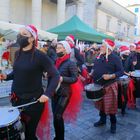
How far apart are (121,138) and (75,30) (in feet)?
21.4

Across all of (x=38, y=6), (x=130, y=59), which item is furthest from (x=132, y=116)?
(x=38, y=6)

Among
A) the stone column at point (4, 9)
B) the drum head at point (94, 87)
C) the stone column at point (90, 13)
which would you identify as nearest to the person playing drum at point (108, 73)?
the drum head at point (94, 87)

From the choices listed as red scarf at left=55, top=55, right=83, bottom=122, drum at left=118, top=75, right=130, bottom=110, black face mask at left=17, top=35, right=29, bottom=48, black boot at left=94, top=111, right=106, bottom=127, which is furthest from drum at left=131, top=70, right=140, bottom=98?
black face mask at left=17, top=35, right=29, bottom=48

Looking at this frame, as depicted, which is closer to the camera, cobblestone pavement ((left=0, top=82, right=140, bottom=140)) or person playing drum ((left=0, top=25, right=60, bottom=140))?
person playing drum ((left=0, top=25, right=60, bottom=140))

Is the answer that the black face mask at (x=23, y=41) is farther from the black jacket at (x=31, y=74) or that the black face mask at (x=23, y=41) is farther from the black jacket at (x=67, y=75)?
the black jacket at (x=67, y=75)

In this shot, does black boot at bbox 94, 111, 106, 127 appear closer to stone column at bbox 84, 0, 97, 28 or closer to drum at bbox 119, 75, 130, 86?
drum at bbox 119, 75, 130, 86

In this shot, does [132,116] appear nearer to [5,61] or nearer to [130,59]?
[130,59]

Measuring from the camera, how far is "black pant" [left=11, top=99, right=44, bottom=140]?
9.06 feet

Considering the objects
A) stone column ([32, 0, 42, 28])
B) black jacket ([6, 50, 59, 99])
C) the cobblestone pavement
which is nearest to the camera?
black jacket ([6, 50, 59, 99])

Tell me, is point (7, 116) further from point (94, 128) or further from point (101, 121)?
point (101, 121)

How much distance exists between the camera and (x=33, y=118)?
2795 millimetres

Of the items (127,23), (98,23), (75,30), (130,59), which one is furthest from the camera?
(127,23)

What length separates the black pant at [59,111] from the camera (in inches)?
137

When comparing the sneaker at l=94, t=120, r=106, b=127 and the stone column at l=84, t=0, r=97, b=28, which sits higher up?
the stone column at l=84, t=0, r=97, b=28
